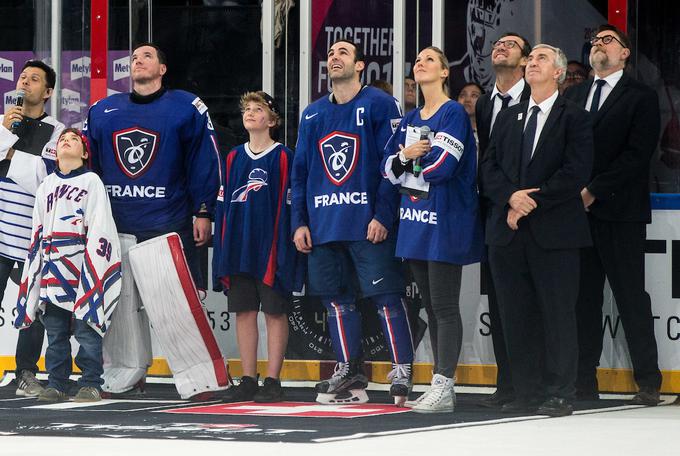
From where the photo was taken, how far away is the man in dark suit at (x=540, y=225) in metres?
7.23

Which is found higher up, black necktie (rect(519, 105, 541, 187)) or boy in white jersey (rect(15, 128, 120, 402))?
black necktie (rect(519, 105, 541, 187))

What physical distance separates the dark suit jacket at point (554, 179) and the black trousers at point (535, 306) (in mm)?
70

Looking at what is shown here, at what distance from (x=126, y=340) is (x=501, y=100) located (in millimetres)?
2359

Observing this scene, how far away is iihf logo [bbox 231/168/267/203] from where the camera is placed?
320 inches

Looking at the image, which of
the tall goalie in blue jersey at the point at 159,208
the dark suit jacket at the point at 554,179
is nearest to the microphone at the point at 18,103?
the tall goalie in blue jersey at the point at 159,208

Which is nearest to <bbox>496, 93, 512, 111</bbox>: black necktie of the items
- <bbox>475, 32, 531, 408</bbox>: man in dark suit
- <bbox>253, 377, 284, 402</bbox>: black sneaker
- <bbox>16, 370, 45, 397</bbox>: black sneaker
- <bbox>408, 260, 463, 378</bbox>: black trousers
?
<bbox>475, 32, 531, 408</bbox>: man in dark suit

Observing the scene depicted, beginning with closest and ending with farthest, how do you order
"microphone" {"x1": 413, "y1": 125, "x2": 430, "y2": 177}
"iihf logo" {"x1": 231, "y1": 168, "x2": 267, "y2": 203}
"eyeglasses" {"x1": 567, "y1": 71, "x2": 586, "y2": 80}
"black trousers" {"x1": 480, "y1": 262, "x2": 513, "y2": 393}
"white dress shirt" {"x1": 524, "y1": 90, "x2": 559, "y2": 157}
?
"white dress shirt" {"x1": 524, "y1": 90, "x2": 559, "y2": 157} < "microphone" {"x1": 413, "y1": 125, "x2": 430, "y2": 177} < "black trousers" {"x1": 480, "y1": 262, "x2": 513, "y2": 393} < "iihf logo" {"x1": 231, "y1": 168, "x2": 267, "y2": 203} < "eyeglasses" {"x1": 567, "y1": 71, "x2": 586, "y2": 80}

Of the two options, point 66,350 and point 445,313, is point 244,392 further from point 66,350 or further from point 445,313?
point 445,313

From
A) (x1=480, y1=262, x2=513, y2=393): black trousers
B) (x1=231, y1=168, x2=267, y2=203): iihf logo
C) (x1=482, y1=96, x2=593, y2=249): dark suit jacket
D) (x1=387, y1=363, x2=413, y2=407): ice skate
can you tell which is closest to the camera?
(x1=482, y1=96, x2=593, y2=249): dark suit jacket

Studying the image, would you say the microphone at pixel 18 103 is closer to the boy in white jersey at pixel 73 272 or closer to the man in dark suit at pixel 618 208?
the boy in white jersey at pixel 73 272

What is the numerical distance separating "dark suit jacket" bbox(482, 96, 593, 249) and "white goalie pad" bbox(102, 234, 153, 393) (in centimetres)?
207

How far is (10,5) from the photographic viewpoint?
376 inches

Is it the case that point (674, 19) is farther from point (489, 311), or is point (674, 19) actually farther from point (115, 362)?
point (115, 362)

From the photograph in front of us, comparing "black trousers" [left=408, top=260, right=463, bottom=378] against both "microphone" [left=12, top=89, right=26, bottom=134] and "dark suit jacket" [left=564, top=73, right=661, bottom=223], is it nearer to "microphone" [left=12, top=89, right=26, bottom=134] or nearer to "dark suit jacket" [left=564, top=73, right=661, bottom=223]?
"dark suit jacket" [left=564, top=73, right=661, bottom=223]
